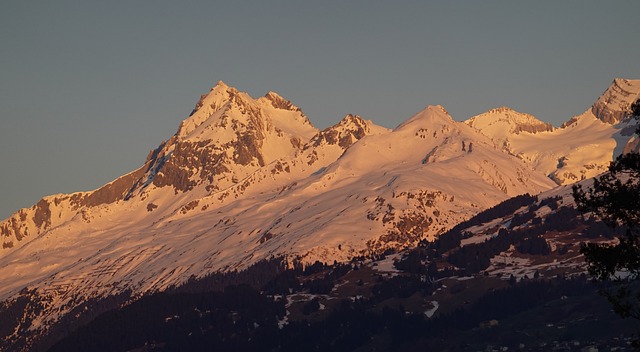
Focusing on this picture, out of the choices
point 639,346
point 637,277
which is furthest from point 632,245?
point 639,346

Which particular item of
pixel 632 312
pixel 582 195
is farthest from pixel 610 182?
pixel 632 312

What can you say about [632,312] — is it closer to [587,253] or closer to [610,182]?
[587,253]

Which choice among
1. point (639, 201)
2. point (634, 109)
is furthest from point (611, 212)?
point (634, 109)

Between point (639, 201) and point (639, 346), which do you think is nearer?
point (639, 346)

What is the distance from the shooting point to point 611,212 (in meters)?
83.9

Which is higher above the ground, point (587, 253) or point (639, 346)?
point (587, 253)

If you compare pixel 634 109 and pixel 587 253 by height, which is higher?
pixel 634 109

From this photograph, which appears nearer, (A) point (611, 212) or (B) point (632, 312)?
(B) point (632, 312)

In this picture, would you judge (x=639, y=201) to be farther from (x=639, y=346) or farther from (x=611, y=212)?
(x=639, y=346)

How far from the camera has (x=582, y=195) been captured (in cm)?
8812

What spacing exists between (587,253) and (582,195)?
6235mm

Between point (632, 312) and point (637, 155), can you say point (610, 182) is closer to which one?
point (637, 155)

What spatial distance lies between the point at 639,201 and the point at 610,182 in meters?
3.23

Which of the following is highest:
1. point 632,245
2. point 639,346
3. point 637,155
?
point 637,155
